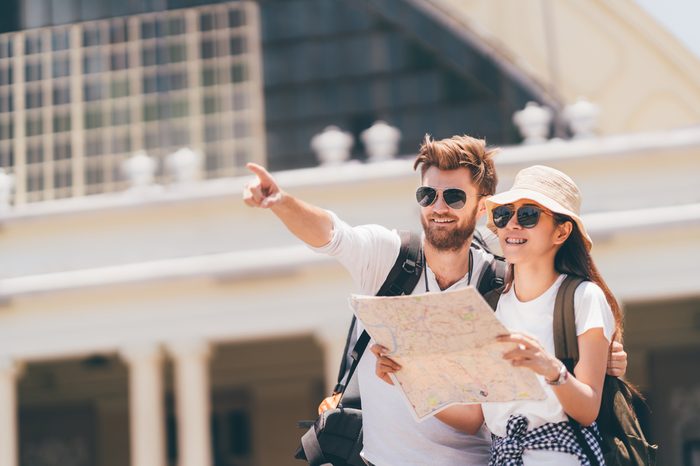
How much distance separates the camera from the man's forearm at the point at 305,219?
19.0ft

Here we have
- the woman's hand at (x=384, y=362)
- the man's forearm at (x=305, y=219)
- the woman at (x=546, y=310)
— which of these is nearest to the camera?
the woman at (x=546, y=310)

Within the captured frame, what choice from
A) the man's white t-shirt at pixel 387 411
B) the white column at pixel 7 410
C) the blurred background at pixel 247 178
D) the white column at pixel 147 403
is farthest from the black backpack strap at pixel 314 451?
the white column at pixel 7 410

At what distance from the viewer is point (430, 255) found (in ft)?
20.1

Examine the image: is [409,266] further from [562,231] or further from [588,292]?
[588,292]

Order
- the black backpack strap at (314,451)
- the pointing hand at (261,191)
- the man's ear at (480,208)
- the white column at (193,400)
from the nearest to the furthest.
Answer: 1. the pointing hand at (261,191)
2. the man's ear at (480,208)
3. the black backpack strap at (314,451)
4. the white column at (193,400)

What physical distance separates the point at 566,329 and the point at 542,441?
0.41 m

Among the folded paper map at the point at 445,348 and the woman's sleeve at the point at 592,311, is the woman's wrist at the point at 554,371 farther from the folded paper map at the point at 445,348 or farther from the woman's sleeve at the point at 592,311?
the woman's sleeve at the point at 592,311

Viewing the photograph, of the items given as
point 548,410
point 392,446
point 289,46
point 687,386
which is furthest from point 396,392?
point 289,46

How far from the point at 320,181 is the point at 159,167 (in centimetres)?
698

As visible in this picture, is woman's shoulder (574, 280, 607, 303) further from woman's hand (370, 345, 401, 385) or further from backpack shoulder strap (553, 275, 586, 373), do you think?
woman's hand (370, 345, 401, 385)

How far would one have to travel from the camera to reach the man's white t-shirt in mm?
5996

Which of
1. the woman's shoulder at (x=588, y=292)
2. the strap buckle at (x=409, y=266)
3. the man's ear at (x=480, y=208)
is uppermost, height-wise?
the man's ear at (x=480, y=208)

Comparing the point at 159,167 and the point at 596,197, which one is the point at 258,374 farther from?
the point at 596,197

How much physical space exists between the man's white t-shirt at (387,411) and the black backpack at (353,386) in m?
0.04
